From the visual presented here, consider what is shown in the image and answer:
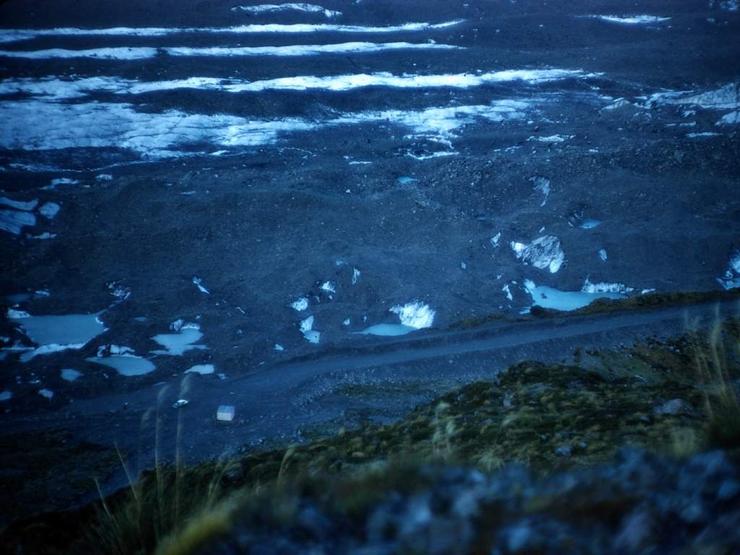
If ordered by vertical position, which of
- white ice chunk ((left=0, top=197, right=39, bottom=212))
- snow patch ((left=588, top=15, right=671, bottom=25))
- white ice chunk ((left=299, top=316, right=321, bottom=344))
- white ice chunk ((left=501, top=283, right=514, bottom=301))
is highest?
snow patch ((left=588, top=15, right=671, bottom=25))

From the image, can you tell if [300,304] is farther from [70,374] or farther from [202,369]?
[70,374]

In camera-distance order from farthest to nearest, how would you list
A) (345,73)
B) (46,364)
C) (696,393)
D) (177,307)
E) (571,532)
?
(345,73)
(177,307)
(46,364)
(696,393)
(571,532)

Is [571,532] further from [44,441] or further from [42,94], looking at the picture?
[42,94]

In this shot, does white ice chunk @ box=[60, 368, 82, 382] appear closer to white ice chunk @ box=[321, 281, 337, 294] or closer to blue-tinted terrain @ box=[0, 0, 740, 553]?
blue-tinted terrain @ box=[0, 0, 740, 553]

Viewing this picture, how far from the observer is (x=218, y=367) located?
24.8ft

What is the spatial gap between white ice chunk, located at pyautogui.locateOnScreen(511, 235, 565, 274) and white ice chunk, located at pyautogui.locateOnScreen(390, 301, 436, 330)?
235cm

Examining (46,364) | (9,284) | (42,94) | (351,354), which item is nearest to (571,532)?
(351,354)

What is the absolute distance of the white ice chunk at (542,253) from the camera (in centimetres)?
1004

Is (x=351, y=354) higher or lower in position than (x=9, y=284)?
lower

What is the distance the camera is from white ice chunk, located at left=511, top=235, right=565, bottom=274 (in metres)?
10.0

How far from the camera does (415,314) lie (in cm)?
888

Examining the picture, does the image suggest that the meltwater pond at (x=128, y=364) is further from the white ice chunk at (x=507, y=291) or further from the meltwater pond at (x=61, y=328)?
the white ice chunk at (x=507, y=291)

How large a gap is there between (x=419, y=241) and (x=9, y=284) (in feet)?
21.9

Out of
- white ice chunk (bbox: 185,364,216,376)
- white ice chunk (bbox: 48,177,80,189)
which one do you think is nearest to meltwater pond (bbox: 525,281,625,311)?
white ice chunk (bbox: 185,364,216,376)
